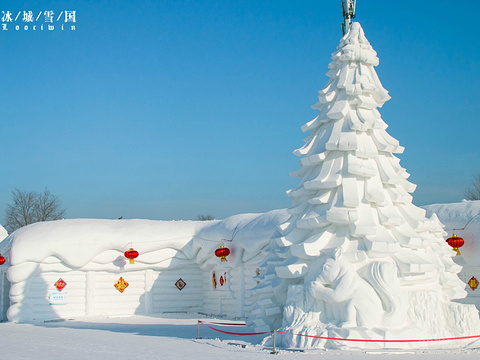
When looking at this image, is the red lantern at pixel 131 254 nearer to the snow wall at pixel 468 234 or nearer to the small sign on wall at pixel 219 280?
the small sign on wall at pixel 219 280

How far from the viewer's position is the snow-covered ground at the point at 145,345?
809 centimetres

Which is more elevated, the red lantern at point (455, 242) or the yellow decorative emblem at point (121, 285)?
the red lantern at point (455, 242)

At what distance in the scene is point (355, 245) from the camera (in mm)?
9312

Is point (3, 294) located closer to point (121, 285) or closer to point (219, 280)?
point (121, 285)

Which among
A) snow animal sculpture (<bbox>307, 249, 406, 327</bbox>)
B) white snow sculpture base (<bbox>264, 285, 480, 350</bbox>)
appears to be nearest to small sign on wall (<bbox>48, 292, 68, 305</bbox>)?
white snow sculpture base (<bbox>264, 285, 480, 350</bbox>)

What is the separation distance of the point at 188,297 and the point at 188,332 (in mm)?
5638

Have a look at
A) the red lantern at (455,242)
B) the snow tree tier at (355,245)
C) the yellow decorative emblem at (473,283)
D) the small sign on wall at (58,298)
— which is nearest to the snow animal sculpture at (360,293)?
the snow tree tier at (355,245)

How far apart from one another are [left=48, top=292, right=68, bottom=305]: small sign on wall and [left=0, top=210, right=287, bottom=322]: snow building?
0.09ft

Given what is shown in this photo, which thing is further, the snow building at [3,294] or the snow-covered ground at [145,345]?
the snow building at [3,294]

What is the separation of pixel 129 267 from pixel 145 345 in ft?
24.8

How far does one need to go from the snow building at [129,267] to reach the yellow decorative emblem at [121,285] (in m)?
0.03

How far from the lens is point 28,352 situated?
29.2 ft

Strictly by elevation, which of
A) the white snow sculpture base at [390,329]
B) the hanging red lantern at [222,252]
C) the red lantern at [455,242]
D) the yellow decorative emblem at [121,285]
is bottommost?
the white snow sculpture base at [390,329]

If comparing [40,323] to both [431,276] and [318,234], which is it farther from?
[431,276]
